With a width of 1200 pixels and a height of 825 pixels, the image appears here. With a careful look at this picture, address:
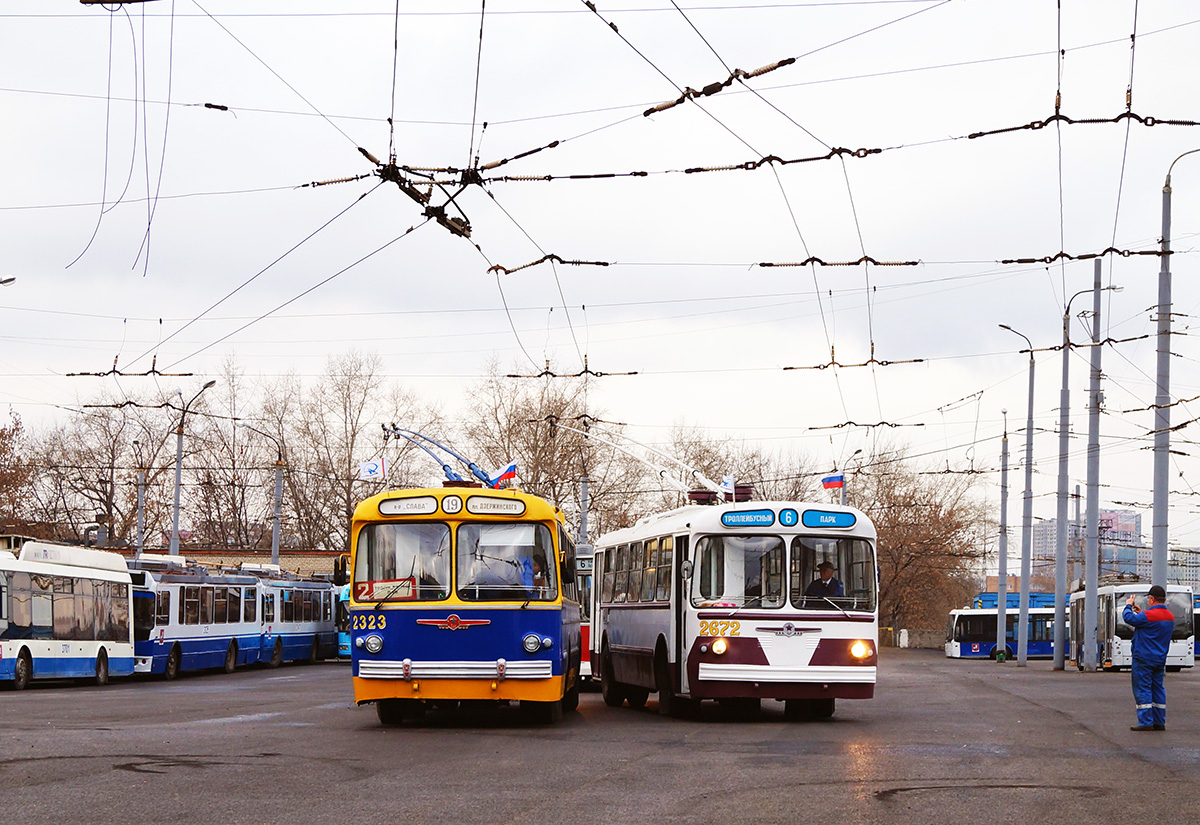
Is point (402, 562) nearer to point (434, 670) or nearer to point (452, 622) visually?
point (452, 622)

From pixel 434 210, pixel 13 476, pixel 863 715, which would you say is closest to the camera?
pixel 434 210

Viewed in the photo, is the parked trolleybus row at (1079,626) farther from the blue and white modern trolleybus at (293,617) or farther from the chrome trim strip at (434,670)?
the chrome trim strip at (434,670)

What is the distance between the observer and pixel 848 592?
709 inches

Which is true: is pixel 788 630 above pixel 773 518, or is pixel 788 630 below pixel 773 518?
below

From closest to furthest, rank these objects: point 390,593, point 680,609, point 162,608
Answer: point 390,593 → point 680,609 → point 162,608

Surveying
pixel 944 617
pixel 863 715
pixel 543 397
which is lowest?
pixel 944 617

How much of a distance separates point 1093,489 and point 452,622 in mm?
27894

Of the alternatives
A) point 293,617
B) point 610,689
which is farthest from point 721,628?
point 293,617

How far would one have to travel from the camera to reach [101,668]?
103ft

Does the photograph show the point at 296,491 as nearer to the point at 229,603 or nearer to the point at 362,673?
the point at 229,603

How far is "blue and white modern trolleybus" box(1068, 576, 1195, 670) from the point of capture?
48.8 metres

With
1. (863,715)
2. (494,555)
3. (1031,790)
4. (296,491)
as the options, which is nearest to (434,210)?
(494,555)

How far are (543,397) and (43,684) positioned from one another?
33.4 meters

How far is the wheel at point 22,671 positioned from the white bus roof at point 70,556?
184 centimetres
